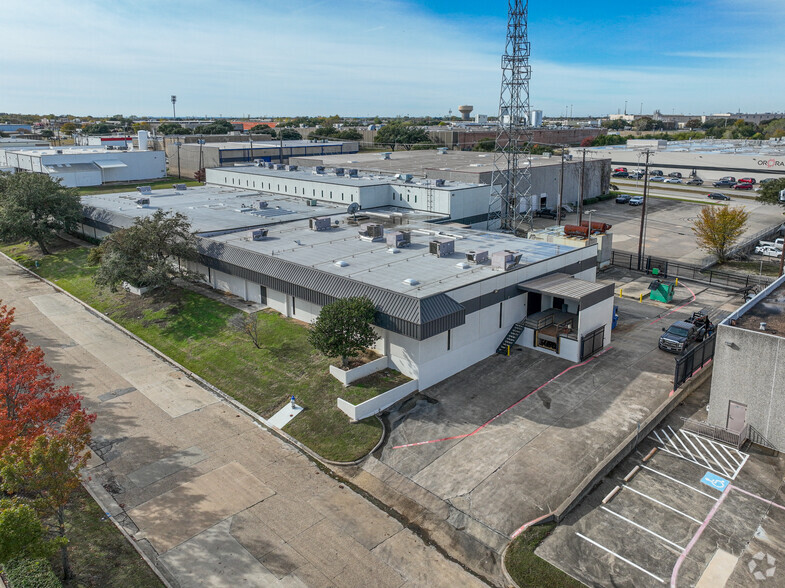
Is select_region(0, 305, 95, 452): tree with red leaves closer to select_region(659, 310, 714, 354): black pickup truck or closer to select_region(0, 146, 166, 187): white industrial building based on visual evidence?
select_region(659, 310, 714, 354): black pickup truck

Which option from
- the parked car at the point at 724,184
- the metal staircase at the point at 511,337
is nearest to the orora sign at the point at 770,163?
the parked car at the point at 724,184

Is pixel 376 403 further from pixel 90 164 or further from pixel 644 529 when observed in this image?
pixel 90 164

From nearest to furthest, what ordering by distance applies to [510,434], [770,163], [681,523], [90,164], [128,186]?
1. [681,523]
2. [510,434]
3. [128,186]
4. [90,164]
5. [770,163]

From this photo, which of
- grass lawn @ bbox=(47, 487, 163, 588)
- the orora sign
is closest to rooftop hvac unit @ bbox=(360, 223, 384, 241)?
grass lawn @ bbox=(47, 487, 163, 588)

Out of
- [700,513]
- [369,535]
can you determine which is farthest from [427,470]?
[700,513]

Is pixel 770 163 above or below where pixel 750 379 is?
above

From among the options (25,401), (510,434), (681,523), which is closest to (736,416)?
(681,523)
